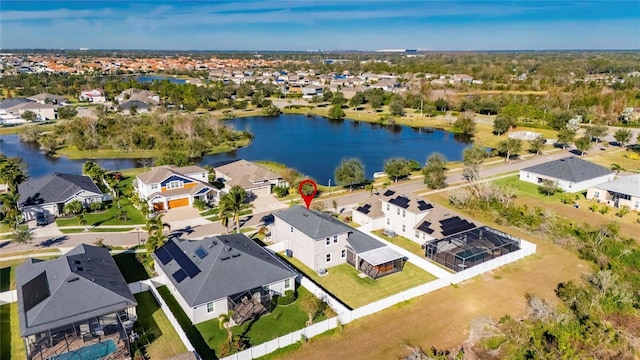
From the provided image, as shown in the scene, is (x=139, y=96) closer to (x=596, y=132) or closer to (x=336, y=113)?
(x=336, y=113)

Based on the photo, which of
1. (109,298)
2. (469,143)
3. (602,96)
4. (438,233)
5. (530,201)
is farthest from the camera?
(602,96)

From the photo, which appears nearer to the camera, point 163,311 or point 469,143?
point 163,311

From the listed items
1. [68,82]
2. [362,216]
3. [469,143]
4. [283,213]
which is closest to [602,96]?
[469,143]

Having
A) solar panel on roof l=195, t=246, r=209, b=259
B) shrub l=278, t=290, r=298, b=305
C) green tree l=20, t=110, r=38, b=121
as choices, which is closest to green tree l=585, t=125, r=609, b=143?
shrub l=278, t=290, r=298, b=305

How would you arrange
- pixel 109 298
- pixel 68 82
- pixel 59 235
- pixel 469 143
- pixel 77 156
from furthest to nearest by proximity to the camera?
1. pixel 68 82
2. pixel 469 143
3. pixel 77 156
4. pixel 59 235
5. pixel 109 298

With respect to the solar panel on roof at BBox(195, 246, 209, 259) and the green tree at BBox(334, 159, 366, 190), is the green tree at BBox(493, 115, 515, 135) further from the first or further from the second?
the solar panel on roof at BBox(195, 246, 209, 259)

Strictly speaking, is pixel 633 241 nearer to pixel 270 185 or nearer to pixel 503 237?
pixel 503 237

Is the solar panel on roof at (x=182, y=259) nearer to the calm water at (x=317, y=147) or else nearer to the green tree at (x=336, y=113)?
the calm water at (x=317, y=147)
